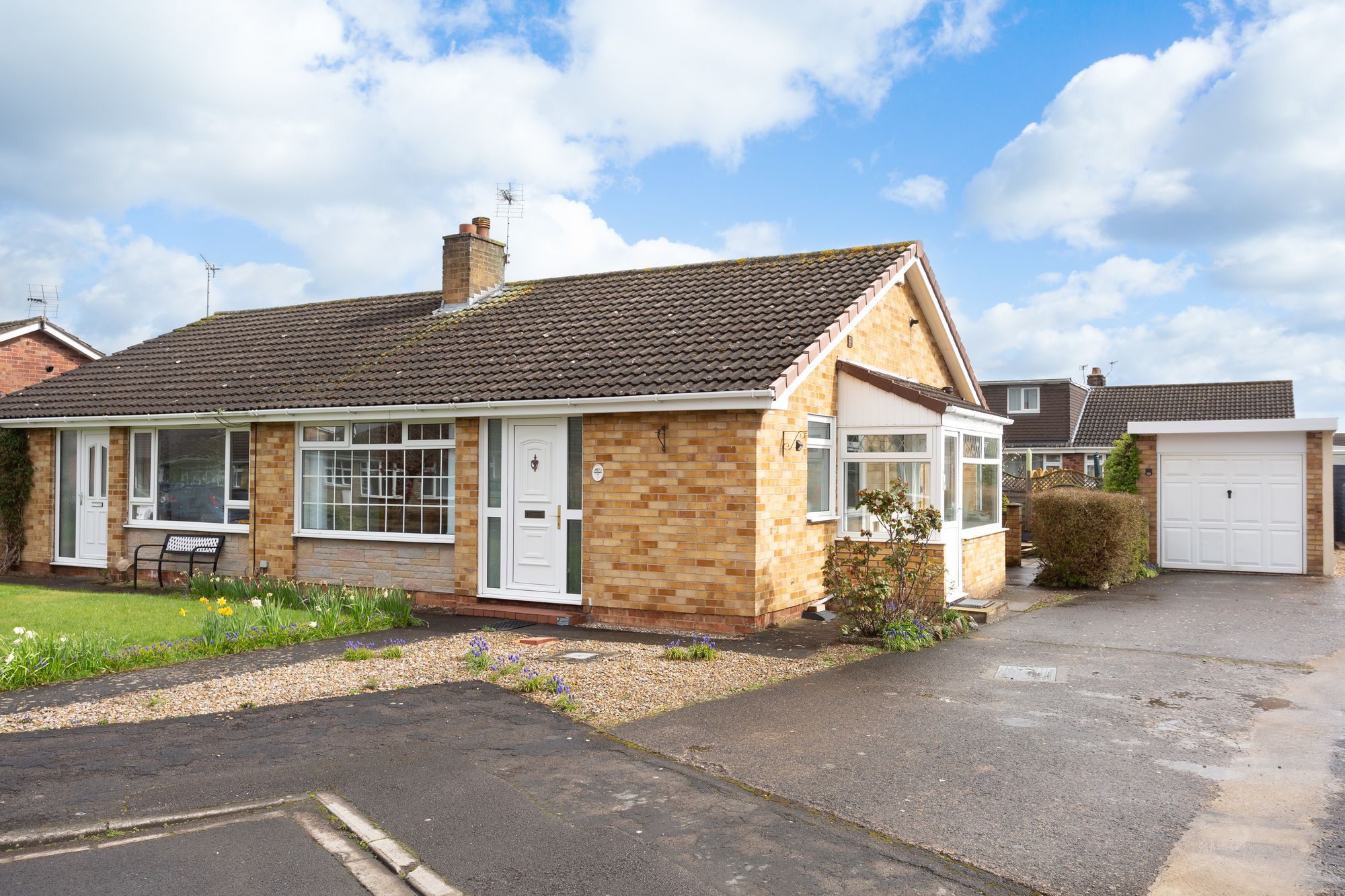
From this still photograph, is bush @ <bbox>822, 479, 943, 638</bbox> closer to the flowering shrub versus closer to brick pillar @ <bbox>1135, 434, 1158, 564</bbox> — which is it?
the flowering shrub

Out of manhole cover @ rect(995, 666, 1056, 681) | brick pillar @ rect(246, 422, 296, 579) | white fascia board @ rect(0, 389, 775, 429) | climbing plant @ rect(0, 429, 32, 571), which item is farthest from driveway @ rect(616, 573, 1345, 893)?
climbing plant @ rect(0, 429, 32, 571)

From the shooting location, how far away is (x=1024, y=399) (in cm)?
3962

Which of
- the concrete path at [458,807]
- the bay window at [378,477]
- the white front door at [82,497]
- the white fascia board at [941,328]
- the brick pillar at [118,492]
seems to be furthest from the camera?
the white front door at [82,497]

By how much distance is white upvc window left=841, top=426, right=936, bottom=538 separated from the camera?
12.0 meters

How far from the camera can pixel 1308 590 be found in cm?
1473

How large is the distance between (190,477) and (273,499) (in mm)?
2136

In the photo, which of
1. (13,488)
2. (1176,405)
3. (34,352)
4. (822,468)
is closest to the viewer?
(822,468)

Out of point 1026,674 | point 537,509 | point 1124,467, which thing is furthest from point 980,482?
point 537,509

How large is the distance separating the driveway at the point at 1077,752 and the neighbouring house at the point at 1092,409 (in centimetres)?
2450

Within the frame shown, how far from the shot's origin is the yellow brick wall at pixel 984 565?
13.0 m

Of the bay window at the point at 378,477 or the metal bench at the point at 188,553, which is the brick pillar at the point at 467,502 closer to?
the bay window at the point at 378,477

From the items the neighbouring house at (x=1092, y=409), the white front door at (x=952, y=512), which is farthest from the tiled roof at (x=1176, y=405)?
the white front door at (x=952, y=512)

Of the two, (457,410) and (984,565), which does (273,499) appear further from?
(984,565)

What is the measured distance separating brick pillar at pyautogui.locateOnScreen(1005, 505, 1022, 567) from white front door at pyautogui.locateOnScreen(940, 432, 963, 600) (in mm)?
5710
